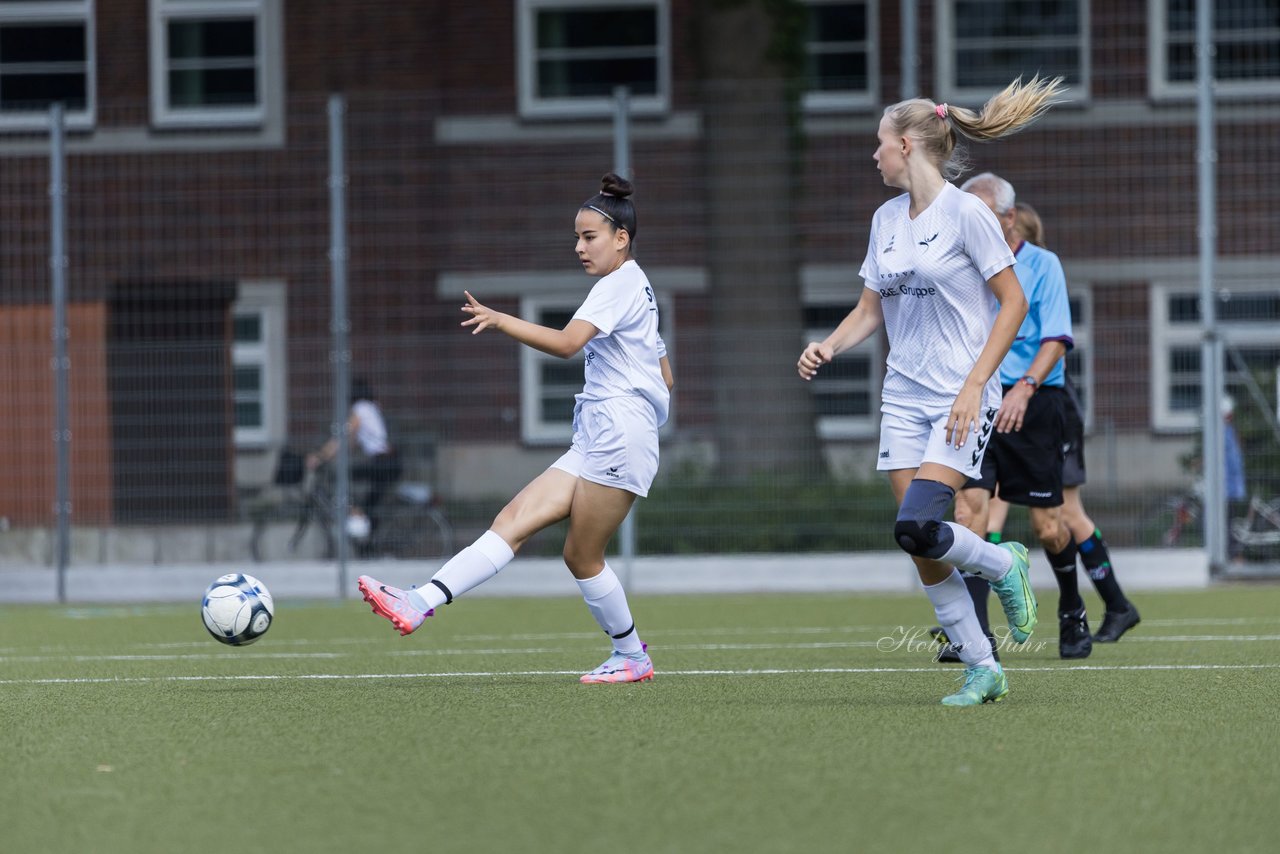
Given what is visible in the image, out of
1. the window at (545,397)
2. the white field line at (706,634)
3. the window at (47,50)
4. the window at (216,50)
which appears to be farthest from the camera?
the window at (216,50)

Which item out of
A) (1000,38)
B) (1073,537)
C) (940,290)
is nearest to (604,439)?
(940,290)

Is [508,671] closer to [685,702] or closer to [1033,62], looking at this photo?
[685,702]

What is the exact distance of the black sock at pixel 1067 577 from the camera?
753cm

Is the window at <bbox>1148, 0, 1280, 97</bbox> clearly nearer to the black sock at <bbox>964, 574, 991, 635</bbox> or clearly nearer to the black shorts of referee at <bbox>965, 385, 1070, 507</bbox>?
the black shorts of referee at <bbox>965, 385, 1070, 507</bbox>

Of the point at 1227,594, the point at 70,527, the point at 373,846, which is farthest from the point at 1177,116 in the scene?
the point at 373,846

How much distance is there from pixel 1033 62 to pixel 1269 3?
2.46 meters

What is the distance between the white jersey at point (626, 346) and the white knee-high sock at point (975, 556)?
1.23 meters

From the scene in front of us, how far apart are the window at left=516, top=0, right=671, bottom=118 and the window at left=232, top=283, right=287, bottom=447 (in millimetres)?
8585

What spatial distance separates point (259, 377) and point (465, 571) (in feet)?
22.8

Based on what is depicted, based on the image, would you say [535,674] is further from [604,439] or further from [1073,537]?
[1073,537]

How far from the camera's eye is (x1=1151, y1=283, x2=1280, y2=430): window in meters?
12.6

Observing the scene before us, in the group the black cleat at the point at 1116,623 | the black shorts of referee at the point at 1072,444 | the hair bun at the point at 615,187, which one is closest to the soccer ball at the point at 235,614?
the hair bun at the point at 615,187

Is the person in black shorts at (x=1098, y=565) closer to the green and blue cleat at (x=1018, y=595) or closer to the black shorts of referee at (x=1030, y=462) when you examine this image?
the black shorts of referee at (x=1030, y=462)

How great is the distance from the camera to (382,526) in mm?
12805
